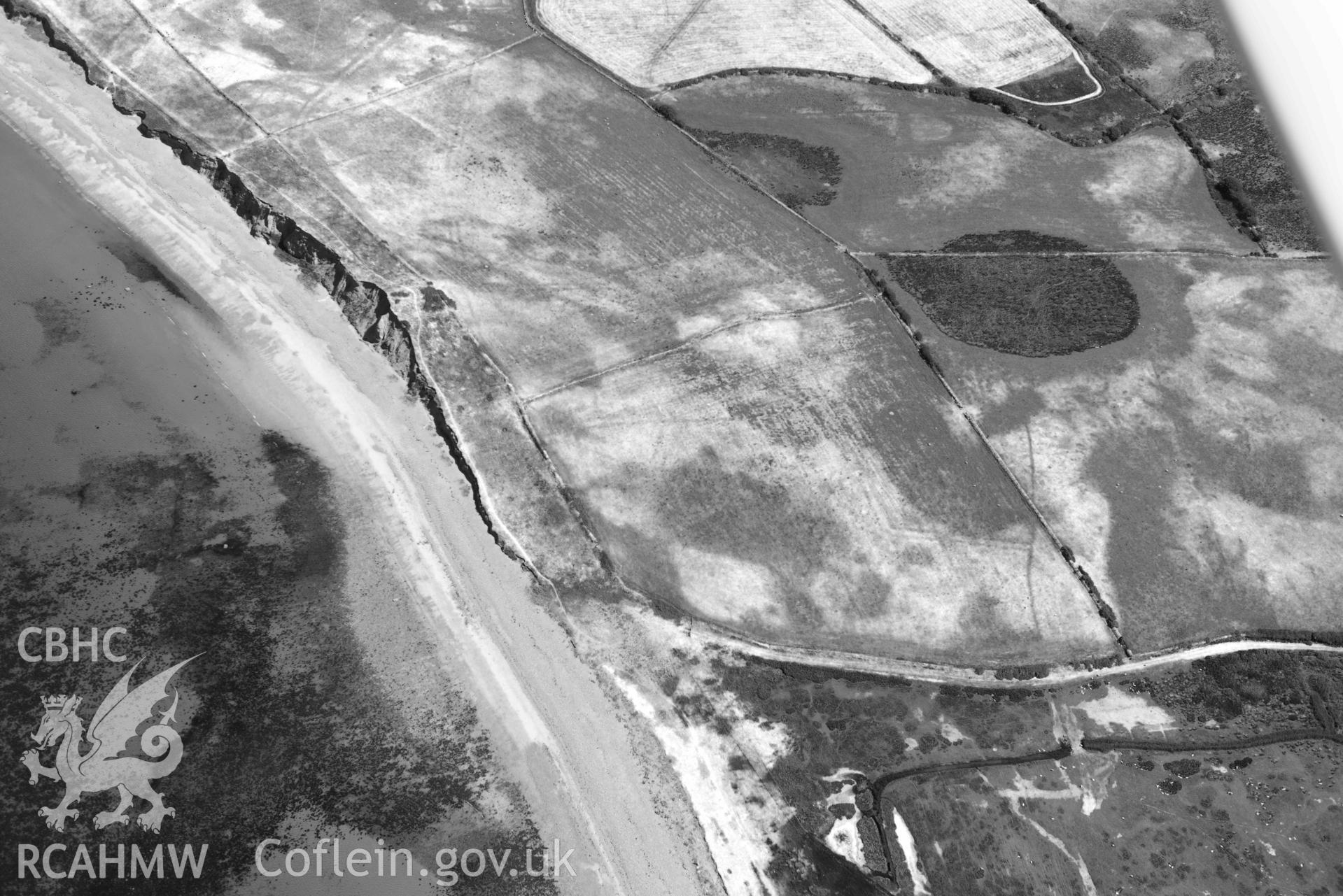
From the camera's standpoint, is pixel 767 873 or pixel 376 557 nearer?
pixel 767 873

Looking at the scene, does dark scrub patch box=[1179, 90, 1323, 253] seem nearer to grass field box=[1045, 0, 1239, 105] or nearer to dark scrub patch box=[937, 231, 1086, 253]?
grass field box=[1045, 0, 1239, 105]

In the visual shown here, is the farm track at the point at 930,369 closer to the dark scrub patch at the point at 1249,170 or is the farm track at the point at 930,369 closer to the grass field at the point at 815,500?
the grass field at the point at 815,500

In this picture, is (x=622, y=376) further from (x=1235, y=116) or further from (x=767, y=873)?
(x=1235, y=116)

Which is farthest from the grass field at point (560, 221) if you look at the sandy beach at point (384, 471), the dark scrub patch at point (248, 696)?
the dark scrub patch at point (248, 696)

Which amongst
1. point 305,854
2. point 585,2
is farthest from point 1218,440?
point 585,2

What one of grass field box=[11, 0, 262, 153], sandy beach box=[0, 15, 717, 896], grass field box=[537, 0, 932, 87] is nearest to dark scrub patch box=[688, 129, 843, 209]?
grass field box=[537, 0, 932, 87]
